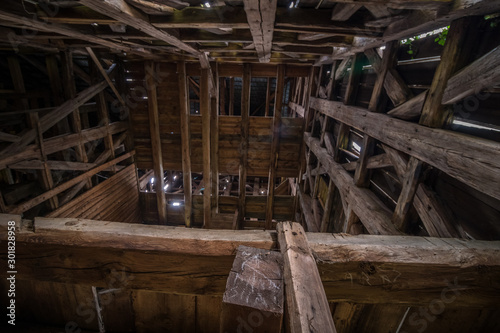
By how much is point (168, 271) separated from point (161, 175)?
6.63 metres

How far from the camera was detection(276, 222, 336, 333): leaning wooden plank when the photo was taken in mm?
717

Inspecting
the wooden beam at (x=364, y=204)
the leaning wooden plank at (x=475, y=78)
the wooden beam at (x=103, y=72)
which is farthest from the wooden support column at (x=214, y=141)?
the leaning wooden plank at (x=475, y=78)

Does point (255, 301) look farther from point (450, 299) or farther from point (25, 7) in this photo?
point (25, 7)

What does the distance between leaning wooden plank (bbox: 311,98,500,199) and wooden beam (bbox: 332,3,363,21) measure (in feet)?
3.61

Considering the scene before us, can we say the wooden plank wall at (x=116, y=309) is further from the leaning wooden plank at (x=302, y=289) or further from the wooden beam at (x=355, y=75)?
the wooden beam at (x=355, y=75)

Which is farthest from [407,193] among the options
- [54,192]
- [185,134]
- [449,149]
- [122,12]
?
[54,192]

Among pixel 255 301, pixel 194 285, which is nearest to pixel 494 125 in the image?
pixel 255 301

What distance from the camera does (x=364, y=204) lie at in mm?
2695

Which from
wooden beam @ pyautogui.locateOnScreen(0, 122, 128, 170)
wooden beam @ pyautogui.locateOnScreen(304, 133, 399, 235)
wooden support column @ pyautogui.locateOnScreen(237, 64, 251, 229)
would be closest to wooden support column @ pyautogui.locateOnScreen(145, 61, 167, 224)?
wooden beam @ pyautogui.locateOnScreen(0, 122, 128, 170)

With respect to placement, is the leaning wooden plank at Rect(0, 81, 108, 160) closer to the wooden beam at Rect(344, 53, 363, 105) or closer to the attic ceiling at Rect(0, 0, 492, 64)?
the attic ceiling at Rect(0, 0, 492, 64)


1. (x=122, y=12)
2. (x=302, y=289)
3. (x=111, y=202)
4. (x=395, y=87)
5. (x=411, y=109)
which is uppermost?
(x=122, y=12)

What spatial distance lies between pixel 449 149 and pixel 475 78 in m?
0.49

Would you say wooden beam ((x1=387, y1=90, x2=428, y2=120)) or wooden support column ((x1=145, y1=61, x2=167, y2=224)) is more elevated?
wooden beam ((x1=387, y1=90, x2=428, y2=120))

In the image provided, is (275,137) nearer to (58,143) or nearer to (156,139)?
(156,139)
